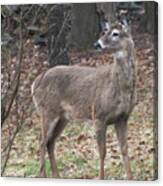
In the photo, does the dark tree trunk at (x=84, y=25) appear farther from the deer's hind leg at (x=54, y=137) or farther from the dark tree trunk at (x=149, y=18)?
the deer's hind leg at (x=54, y=137)

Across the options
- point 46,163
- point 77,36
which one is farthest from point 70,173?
point 77,36

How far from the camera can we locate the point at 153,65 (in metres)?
4.37

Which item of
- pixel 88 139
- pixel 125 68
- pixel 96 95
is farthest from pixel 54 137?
pixel 125 68

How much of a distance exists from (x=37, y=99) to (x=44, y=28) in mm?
434

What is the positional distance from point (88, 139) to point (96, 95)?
27 centimetres

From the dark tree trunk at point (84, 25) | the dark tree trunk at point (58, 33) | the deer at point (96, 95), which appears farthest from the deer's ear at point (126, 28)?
the dark tree trunk at point (58, 33)

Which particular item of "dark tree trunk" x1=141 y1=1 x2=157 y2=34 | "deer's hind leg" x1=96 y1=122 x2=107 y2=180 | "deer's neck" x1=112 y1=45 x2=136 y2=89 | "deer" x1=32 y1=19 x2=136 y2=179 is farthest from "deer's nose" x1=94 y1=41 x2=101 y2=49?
"deer's hind leg" x1=96 y1=122 x2=107 y2=180

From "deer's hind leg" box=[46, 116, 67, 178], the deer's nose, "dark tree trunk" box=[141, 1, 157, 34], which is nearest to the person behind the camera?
"dark tree trunk" box=[141, 1, 157, 34]

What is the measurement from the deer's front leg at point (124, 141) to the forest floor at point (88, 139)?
26 mm

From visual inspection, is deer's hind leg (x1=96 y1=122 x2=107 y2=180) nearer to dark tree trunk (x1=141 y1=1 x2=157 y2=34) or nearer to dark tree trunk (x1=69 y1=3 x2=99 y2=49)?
dark tree trunk (x1=69 y1=3 x2=99 y2=49)

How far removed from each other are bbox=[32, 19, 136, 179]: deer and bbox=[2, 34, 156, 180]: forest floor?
0.11 feet

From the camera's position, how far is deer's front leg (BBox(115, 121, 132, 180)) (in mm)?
4438

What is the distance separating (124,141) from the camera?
445cm

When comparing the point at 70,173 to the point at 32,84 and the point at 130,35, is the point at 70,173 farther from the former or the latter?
the point at 130,35
